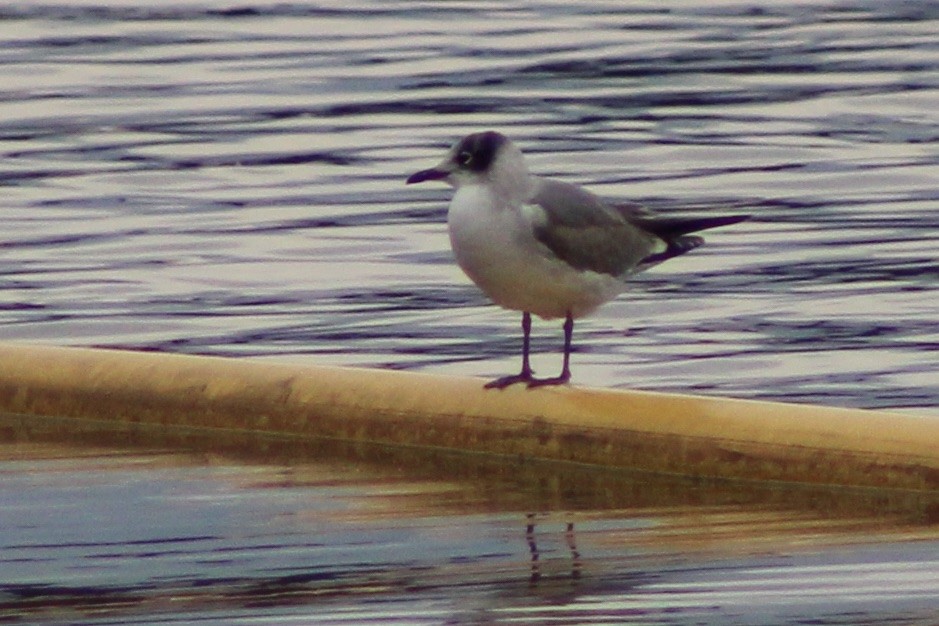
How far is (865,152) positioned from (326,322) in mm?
5340

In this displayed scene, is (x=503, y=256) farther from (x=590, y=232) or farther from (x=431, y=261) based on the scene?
(x=431, y=261)

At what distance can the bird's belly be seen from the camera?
8000 mm

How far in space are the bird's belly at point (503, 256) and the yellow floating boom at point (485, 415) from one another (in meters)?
0.31

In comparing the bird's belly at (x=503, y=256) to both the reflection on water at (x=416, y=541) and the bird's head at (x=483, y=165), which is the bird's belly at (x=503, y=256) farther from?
the reflection on water at (x=416, y=541)

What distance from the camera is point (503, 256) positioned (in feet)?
26.2

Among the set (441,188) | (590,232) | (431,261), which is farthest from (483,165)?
(441,188)

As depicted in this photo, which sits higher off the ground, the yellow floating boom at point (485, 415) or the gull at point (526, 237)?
the gull at point (526, 237)

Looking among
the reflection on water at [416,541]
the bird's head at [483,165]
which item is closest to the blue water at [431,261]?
the reflection on water at [416,541]

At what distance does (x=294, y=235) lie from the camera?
1388cm

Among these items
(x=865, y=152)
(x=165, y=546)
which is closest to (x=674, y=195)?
(x=865, y=152)

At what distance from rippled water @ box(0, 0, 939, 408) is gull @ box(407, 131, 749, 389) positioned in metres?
1.92

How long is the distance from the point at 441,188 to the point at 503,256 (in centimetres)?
754

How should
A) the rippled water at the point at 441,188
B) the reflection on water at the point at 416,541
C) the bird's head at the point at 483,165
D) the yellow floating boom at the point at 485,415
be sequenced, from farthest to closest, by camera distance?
the rippled water at the point at 441,188 → the bird's head at the point at 483,165 → the yellow floating boom at the point at 485,415 → the reflection on water at the point at 416,541

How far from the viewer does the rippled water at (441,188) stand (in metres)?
11.4
